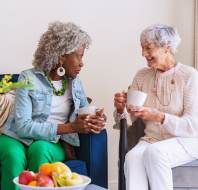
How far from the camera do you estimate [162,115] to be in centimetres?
248

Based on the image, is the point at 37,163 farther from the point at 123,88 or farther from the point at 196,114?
the point at 123,88

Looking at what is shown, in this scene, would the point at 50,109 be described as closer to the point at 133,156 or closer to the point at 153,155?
the point at 133,156

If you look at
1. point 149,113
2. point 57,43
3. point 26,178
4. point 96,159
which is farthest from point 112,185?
point 26,178

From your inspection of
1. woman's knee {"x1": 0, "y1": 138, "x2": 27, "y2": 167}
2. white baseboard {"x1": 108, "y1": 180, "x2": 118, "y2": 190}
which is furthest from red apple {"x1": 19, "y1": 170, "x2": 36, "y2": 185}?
white baseboard {"x1": 108, "y1": 180, "x2": 118, "y2": 190}

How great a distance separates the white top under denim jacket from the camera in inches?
101

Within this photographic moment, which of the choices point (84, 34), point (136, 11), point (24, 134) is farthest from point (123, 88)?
point (24, 134)

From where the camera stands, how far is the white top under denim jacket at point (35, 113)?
8.43 ft

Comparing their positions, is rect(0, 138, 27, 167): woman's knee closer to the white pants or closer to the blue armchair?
the blue armchair

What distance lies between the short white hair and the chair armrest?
572 mm

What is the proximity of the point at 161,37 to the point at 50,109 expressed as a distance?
741 mm

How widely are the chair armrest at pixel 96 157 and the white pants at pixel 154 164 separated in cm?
16

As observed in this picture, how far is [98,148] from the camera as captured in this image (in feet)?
8.51

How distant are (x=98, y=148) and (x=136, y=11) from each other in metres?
1.25

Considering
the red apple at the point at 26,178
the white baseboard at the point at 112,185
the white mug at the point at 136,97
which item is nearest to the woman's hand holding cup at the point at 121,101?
the white mug at the point at 136,97
